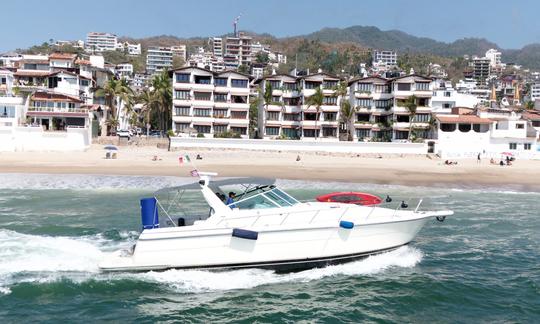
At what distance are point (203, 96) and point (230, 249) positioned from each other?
53009mm

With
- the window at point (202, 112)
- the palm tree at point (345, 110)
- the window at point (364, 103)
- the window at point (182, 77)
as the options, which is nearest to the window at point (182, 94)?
the window at point (182, 77)

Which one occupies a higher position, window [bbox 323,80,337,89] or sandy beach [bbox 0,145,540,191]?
window [bbox 323,80,337,89]

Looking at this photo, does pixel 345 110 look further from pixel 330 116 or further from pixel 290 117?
pixel 290 117

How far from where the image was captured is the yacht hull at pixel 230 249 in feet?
52.0

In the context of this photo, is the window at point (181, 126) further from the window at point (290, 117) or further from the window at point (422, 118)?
the window at point (422, 118)

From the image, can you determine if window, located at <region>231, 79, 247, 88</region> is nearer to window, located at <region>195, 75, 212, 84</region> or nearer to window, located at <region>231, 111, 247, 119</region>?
window, located at <region>195, 75, 212, 84</region>

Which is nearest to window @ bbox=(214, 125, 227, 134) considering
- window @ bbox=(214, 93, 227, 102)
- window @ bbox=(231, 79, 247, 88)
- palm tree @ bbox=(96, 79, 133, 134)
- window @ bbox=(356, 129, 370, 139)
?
window @ bbox=(214, 93, 227, 102)

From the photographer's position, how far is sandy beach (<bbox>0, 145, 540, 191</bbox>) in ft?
143

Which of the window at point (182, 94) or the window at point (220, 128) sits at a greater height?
the window at point (182, 94)

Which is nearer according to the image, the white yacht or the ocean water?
the ocean water

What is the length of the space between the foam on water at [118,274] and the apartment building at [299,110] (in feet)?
165

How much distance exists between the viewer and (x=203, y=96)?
67.2 meters

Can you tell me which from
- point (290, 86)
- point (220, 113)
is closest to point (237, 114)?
point (220, 113)

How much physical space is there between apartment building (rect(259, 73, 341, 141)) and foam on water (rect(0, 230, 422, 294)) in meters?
50.2
